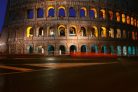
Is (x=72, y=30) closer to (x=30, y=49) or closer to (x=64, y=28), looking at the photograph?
(x=64, y=28)

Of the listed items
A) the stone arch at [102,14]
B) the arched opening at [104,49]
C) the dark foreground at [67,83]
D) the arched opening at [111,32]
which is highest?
the stone arch at [102,14]

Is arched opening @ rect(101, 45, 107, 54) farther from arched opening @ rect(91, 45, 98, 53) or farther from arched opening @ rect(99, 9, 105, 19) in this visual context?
arched opening @ rect(99, 9, 105, 19)

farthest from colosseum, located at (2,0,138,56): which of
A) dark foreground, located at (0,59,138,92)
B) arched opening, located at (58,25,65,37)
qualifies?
dark foreground, located at (0,59,138,92)

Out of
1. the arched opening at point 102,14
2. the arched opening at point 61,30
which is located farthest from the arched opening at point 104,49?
the arched opening at point 61,30

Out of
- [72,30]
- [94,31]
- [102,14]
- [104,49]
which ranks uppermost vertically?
[102,14]

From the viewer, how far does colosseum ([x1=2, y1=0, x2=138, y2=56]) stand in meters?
52.7

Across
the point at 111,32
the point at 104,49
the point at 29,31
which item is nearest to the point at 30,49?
the point at 29,31

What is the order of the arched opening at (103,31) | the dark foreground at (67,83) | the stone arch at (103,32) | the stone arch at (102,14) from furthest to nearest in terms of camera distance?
the stone arch at (102,14)
the arched opening at (103,31)
the stone arch at (103,32)
the dark foreground at (67,83)

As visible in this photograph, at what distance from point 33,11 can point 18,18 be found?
449 cm

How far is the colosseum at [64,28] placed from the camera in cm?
5272

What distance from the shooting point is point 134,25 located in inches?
2628

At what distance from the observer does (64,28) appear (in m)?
54.6

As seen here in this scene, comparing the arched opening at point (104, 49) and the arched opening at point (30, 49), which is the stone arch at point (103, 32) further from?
the arched opening at point (30, 49)

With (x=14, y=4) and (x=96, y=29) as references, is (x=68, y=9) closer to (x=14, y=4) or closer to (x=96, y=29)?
(x=96, y=29)
